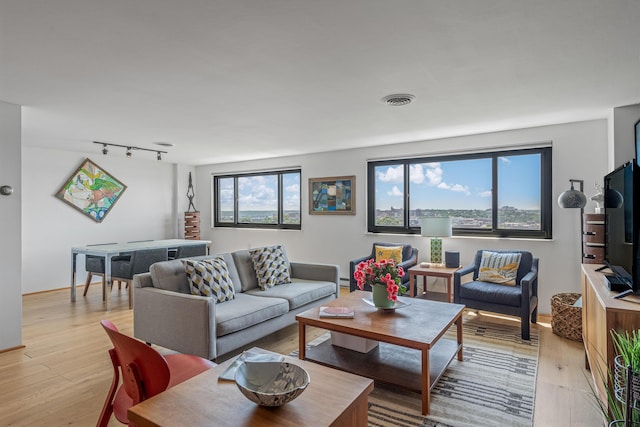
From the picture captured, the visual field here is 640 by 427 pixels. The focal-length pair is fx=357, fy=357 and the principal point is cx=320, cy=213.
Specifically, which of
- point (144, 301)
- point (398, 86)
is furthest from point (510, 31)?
point (144, 301)

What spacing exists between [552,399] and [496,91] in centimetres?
232

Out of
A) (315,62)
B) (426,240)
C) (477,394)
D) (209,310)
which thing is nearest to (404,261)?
(426,240)

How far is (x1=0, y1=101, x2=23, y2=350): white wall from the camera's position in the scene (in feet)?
10.5

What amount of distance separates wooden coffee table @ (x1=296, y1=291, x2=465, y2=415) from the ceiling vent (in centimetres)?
178

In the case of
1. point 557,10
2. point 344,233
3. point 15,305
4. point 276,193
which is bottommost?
point 15,305

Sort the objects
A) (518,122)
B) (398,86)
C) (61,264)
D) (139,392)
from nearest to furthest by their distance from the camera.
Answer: (139,392) < (398,86) < (518,122) < (61,264)

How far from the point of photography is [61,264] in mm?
5723

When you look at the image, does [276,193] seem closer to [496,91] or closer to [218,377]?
[496,91]

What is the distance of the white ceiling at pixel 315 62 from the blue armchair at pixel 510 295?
1.64 m

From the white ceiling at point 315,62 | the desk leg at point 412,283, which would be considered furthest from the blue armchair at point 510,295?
the white ceiling at point 315,62

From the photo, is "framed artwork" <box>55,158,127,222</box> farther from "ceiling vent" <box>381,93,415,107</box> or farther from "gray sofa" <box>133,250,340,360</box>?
"ceiling vent" <box>381,93,415,107</box>

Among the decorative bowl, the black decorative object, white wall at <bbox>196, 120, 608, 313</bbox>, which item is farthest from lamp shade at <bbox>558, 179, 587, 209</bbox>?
the black decorative object

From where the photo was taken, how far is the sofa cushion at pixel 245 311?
109 inches

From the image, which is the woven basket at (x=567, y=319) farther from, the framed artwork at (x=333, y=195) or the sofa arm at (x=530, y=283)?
the framed artwork at (x=333, y=195)
